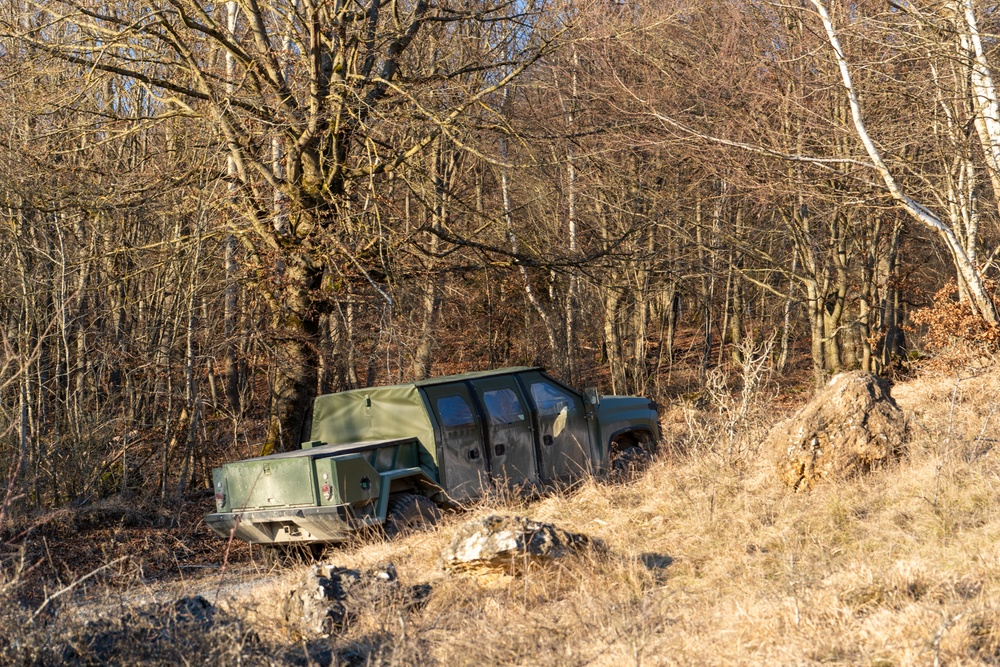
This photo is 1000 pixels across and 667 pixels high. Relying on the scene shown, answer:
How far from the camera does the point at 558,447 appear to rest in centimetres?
1080

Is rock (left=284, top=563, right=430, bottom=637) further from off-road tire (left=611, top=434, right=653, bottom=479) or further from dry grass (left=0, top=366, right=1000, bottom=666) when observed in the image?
off-road tire (left=611, top=434, right=653, bottom=479)

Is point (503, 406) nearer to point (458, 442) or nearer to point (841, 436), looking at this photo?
point (458, 442)

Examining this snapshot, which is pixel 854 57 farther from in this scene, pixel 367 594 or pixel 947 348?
pixel 367 594

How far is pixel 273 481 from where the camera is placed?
363 inches

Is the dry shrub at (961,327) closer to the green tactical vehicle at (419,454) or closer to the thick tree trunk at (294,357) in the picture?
the green tactical vehicle at (419,454)

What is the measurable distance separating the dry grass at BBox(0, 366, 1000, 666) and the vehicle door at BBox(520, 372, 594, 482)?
1468 millimetres

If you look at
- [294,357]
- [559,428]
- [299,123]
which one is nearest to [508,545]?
[559,428]

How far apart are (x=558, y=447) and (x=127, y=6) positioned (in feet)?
29.9

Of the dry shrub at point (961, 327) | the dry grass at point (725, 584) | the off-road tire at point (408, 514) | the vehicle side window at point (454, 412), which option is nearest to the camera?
the dry grass at point (725, 584)

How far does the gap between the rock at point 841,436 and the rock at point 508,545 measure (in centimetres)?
208

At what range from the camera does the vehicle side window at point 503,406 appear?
10.3 meters

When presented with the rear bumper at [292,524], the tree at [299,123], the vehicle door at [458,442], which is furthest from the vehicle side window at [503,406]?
the tree at [299,123]

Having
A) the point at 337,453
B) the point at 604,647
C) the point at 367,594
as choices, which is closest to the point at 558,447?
the point at 337,453

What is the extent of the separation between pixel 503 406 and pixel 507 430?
0.25 m
